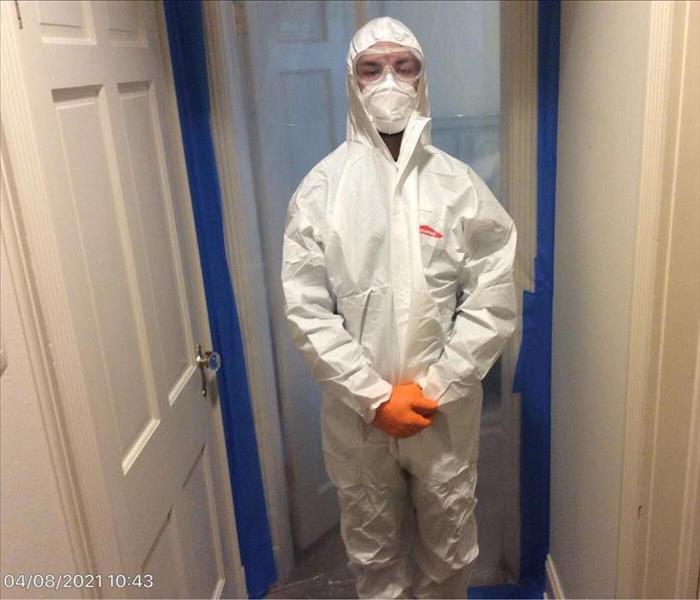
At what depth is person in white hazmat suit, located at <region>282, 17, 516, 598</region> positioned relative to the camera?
1.40 meters

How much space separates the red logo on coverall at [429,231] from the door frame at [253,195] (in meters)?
0.41

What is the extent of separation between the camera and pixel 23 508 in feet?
3.23

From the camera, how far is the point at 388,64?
1418mm

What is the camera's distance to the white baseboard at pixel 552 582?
1.78 metres

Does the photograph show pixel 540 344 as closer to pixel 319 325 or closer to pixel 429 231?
pixel 429 231

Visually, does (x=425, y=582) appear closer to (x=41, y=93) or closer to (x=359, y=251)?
(x=359, y=251)

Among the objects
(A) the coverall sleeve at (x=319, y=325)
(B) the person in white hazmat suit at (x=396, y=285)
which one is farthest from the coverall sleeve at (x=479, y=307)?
(A) the coverall sleeve at (x=319, y=325)

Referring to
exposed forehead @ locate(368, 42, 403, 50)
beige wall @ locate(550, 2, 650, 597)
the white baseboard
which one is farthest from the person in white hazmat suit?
the white baseboard

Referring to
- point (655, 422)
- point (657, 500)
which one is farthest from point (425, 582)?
point (655, 422)

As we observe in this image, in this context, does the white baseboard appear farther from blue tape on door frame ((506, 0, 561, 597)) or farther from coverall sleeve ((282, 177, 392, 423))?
coverall sleeve ((282, 177, 392, 423))

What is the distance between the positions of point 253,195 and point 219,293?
0.91ft

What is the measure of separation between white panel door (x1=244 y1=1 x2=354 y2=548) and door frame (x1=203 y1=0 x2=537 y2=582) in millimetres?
34

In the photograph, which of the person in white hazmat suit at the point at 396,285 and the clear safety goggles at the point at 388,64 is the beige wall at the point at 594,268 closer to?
the person in white hazmat suit at the point at 396,285

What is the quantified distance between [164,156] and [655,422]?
114cm
